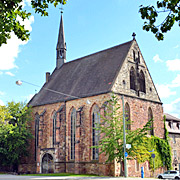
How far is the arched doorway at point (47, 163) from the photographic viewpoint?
36.4m

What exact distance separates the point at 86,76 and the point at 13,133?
11.7 m

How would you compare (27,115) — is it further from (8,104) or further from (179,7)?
(179,7)

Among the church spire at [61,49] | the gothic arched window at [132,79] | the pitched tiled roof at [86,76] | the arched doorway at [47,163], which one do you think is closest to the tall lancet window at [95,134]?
the pitched tiled roof at [86,76]

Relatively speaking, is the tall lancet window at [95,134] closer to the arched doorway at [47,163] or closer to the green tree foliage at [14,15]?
the arched doorway at [47,163]

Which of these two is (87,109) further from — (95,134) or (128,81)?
(128,81)

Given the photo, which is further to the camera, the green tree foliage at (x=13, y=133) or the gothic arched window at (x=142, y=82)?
the green tree foliage at (x=13, y=133)

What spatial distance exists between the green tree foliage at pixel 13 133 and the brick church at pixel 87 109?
5.91 feet

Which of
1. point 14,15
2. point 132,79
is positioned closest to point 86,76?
point 132,79

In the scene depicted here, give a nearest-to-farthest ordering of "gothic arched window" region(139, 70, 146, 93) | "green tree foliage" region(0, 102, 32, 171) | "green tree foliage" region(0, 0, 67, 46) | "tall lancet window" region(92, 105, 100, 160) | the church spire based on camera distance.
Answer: "green tree foliage" region(0, 0, 67, 46) → "tall lancet window" region(92, 105, 100, 160) → "gothic arched window" region(139, 70, 146, 93) → "green tree foliage" region(0, 102, 32, 171) → the church spire

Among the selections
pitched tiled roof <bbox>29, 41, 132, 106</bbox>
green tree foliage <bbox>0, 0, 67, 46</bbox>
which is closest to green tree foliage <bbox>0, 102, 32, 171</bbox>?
pitched tiled roof <bbox>29, 41, 132, 106</bbox>

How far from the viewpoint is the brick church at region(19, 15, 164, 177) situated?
107 ft

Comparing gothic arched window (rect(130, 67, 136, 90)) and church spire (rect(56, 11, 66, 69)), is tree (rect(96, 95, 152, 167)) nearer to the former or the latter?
gothic arched window (rect(130, 67, 136, 90))

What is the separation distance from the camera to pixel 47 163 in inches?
1451

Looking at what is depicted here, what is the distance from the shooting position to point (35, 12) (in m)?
10.1
